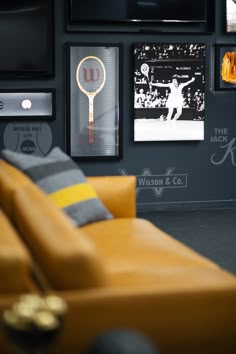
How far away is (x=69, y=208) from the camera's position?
397 cm

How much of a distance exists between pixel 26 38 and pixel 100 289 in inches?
193

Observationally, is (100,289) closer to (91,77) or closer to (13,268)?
(13,268)

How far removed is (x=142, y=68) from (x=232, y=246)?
2.35m

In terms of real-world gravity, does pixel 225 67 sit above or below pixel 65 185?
above

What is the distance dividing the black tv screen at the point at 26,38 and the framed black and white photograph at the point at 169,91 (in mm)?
935

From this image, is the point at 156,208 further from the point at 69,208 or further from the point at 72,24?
the point at 69,208

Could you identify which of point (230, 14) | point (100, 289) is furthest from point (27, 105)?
point (100, 289)

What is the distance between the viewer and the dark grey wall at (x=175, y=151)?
282 inches

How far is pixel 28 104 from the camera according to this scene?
7.04 m

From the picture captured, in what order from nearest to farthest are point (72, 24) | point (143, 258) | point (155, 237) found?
point (143, 258) < point (155, 237) < point (72, 24)

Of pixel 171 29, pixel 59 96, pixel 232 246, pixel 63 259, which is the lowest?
pixel 232 246

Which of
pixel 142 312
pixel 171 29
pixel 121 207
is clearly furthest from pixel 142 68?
pixel 142 312

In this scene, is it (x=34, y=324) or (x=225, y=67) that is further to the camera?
(x=225, y=67)

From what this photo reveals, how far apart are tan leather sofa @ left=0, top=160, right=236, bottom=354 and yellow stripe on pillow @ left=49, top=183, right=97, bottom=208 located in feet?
2.75
